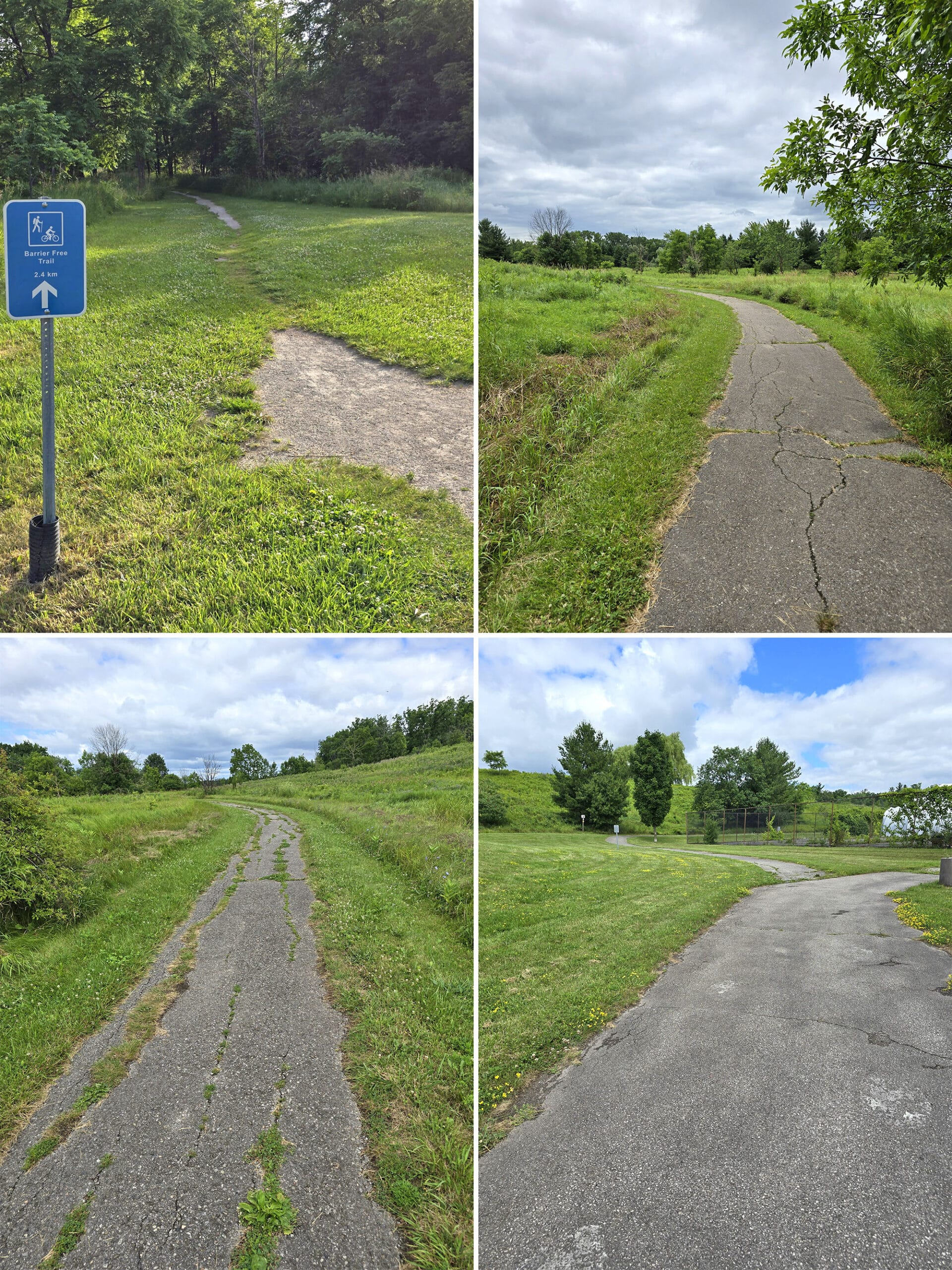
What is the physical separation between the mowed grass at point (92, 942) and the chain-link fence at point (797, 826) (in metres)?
21.5

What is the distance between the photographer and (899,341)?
12.1 meters

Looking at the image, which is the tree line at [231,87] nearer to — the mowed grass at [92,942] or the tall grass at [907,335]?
the tall grass at [907,335]

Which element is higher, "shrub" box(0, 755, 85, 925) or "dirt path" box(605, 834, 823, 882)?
"shrub" box(0, 755, 85, 925)

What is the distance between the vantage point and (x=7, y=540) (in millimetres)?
6312

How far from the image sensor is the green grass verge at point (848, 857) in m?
16.0

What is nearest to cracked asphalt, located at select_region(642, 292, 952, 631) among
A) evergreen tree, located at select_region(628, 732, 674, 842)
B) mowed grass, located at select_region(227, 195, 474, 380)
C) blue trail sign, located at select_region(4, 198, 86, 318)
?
mowed grass, located at select_region(227, 195, 474, 380)

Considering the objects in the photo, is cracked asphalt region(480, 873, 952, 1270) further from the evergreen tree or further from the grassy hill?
the evergreen tree

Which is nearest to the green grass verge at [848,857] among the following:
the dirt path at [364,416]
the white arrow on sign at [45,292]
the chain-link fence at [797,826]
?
the chain-link fence at [797,826]

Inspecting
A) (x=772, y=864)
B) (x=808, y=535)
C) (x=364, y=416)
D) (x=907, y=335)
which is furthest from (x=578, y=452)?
(x=772, y=864)

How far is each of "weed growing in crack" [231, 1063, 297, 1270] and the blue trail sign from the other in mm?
5967

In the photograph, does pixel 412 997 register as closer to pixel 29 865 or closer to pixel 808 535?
pixel 29 865

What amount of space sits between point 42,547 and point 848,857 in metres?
21.6

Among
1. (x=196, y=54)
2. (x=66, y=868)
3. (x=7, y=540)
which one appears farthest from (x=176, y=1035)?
(x=196, y=54)

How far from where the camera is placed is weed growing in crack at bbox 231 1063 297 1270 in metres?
3.23
